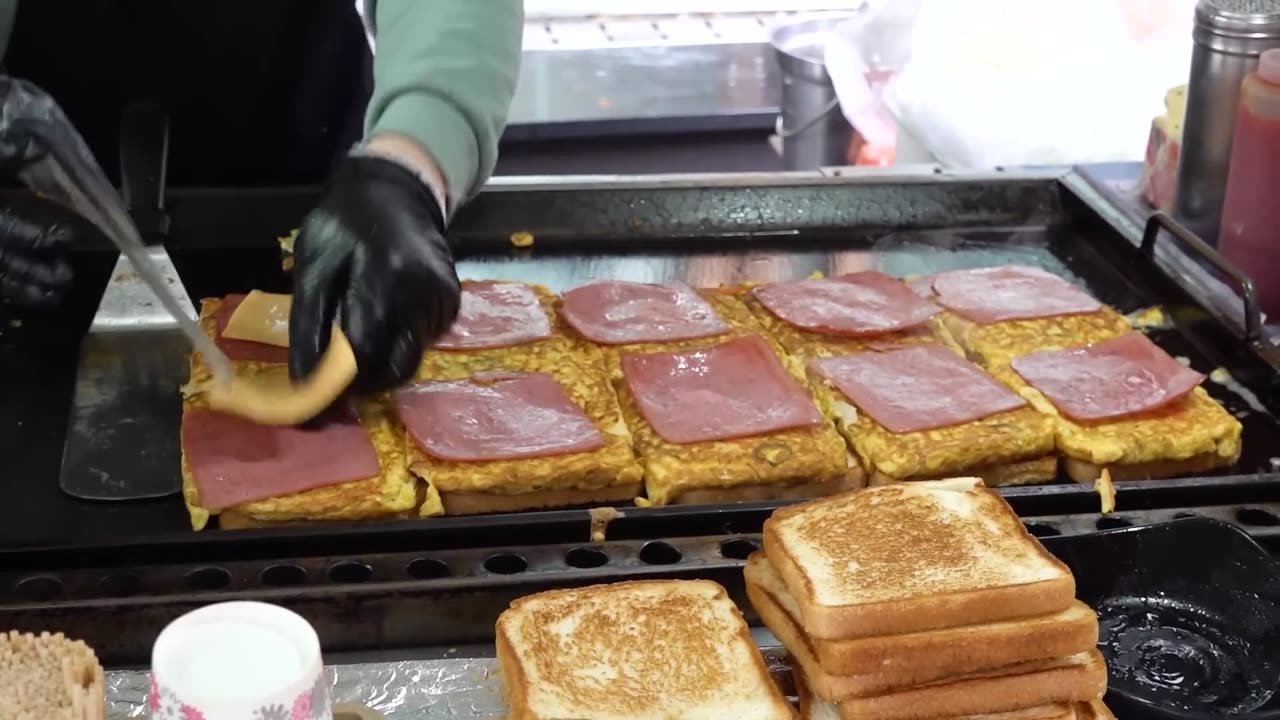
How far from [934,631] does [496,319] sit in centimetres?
133

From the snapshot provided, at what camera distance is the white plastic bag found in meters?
4.05

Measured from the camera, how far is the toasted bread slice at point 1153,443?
2.41 m

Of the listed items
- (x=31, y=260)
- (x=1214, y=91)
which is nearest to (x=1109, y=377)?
(x=1214, y=91)

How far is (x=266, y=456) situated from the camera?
7.48 ft

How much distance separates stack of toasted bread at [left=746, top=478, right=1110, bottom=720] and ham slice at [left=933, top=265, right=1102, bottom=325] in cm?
109

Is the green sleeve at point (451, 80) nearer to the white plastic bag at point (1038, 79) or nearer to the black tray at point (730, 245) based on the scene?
the black tray at point (730, 245)

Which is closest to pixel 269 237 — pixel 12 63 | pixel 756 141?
pixel 12 63

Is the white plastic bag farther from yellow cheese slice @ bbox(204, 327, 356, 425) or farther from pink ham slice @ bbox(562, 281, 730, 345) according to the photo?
yellow cheese slice @ bbox(204, 327, 356, 425)

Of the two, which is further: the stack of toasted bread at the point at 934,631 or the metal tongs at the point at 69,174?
the metal tongs at the point at 69,174

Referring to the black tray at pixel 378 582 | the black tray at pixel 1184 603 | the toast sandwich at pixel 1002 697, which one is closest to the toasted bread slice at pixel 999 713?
the toast sandwich at pixel 1002 697

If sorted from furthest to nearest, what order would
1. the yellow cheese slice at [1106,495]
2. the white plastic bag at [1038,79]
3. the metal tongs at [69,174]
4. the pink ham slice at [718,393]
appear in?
the white plastic bag at [1038,79], the pink ham slice at [718,393], the yellow cheese slice at [1106,495], the metal tongs at [69,174]

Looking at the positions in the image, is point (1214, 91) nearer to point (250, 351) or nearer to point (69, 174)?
point (250, 351)

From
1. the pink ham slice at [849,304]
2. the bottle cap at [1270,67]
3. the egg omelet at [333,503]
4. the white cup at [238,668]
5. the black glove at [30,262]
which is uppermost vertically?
the bottle cap at [1270,67]

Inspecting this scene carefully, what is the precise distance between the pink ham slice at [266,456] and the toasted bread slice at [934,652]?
35.9 inches
